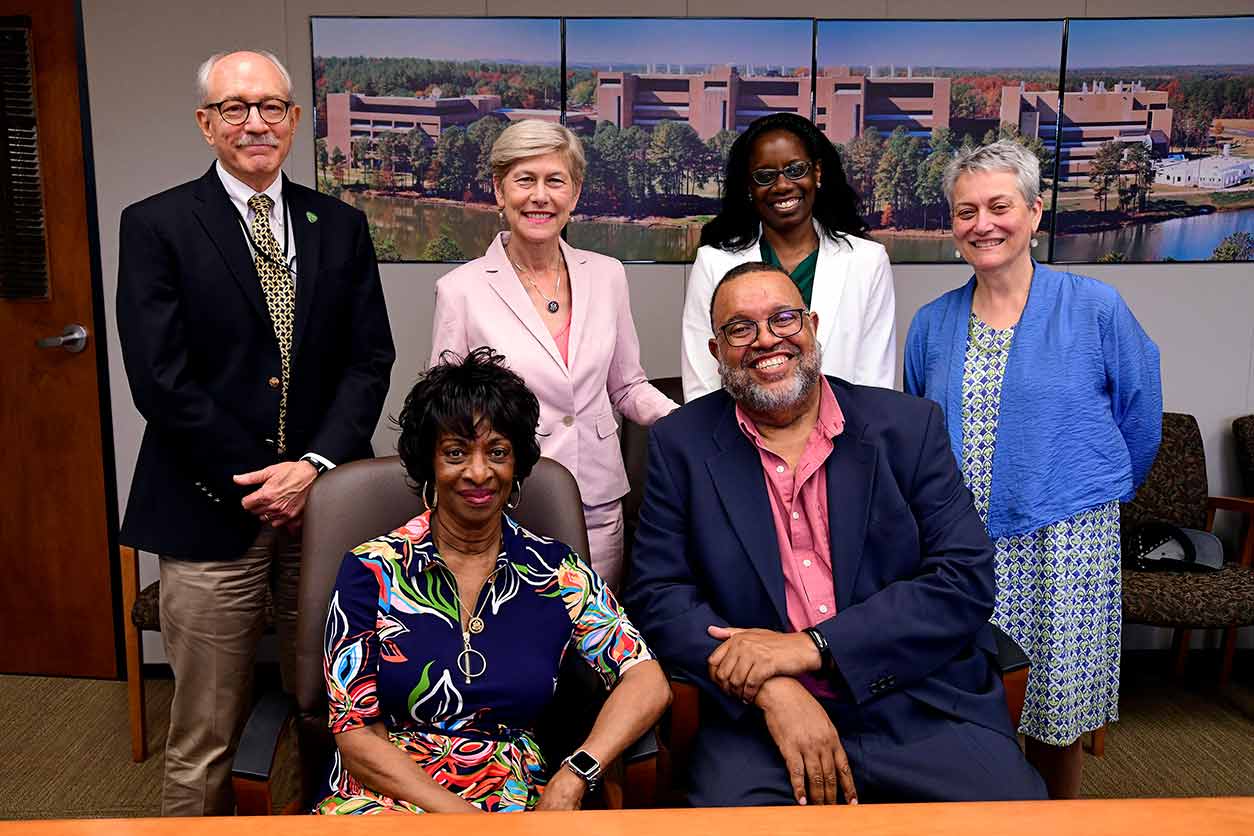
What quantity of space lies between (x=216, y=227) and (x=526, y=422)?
2.80ft

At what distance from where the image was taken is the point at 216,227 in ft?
7.35

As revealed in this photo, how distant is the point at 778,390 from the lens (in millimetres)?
2137

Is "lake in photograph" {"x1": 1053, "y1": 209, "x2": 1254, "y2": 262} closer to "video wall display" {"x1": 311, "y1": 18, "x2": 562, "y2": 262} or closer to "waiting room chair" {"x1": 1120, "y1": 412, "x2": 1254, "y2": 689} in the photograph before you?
"waiting room chair" {"x1": 1120, "y1": 412, "x2": 1254, "y2": 689}

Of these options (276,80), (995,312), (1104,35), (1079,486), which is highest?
(1104,35)

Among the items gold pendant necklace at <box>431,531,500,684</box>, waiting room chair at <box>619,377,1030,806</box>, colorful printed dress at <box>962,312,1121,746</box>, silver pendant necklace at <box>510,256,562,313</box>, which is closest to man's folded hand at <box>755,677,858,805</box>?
waiting room chair at <box>619,377,1030,806</box>

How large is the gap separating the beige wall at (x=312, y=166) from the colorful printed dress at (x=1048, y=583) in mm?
1497

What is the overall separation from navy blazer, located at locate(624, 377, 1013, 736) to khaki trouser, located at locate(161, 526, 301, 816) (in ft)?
2.81

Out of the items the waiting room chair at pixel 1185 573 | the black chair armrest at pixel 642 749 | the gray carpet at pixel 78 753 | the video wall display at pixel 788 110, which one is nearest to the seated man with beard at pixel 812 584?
the black chair armrest at pixel 642 749

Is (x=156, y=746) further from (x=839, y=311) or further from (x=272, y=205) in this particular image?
(x=839, y=311)

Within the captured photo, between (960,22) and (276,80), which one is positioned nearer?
(276,80)

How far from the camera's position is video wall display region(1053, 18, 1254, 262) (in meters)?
3.81

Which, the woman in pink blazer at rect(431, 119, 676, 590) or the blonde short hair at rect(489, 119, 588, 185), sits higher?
the blonde short hair at rect(489, 119, 588, 185)

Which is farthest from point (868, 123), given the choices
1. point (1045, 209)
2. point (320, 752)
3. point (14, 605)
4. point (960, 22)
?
point (14, 605)

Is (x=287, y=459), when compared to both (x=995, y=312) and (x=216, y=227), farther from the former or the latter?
(x=995, y=312)
